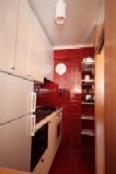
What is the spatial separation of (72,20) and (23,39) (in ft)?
3.54

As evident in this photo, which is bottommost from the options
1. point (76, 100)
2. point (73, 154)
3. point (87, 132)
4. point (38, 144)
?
point (73, 154)

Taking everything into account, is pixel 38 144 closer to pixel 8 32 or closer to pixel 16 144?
pixel 16 144

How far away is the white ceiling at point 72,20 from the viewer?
6.51 ft

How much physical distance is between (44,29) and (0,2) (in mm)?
1657

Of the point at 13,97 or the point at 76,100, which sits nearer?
the point at 13,97

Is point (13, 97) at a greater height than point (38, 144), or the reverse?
point (13, 97)

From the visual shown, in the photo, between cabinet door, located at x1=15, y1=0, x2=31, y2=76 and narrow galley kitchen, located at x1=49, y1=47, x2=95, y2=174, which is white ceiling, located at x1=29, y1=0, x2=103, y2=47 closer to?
cabinet door, located at x1=15, y1=0, x2=31, y2=76

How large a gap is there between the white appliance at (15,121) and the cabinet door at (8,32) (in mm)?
128

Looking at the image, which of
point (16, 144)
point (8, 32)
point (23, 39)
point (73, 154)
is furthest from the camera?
point (73, 154)

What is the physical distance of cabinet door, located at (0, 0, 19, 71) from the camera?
1248mm

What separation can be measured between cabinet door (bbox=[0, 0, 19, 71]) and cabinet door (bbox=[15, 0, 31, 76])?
0.11m

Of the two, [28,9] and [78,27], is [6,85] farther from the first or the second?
[78,27]

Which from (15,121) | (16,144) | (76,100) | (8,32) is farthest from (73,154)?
(8,32)

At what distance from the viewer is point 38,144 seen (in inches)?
77.5
